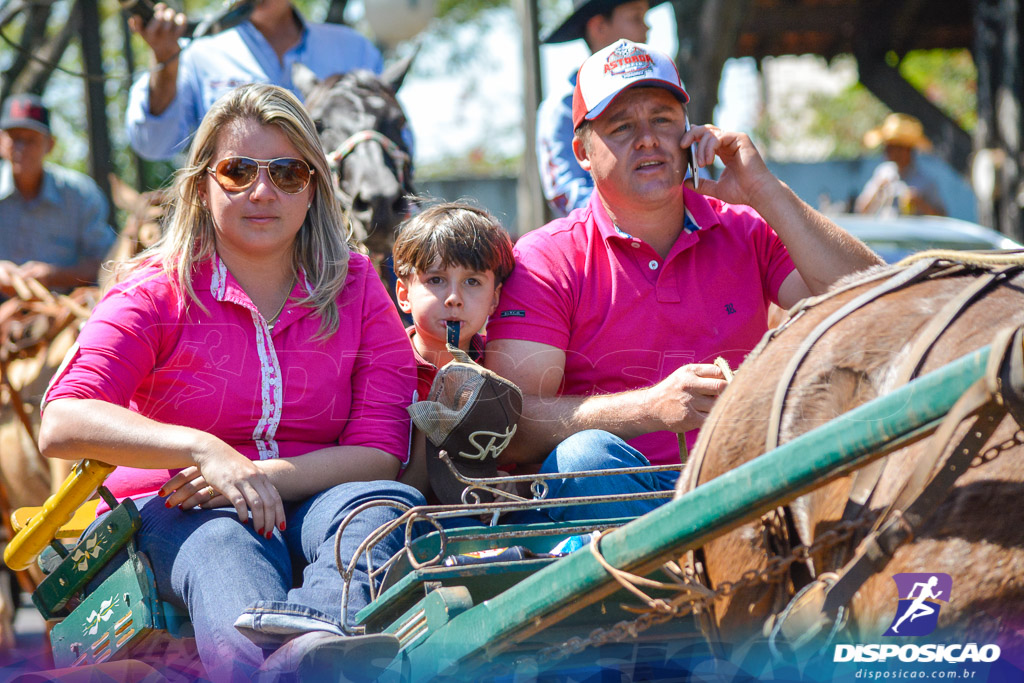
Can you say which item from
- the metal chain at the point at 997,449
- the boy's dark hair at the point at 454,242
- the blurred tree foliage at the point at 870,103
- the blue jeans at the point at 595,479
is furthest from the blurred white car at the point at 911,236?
the blurred tree foliage at the point at 870,103

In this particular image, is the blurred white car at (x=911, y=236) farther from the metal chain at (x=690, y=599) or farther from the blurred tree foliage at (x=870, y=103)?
the blurred tree foliage at (x=870, y=103)

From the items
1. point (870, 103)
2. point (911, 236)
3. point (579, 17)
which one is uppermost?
point (579, 17)

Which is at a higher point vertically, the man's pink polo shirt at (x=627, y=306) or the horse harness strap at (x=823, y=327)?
the horse harness strap at (x=823, y=327)

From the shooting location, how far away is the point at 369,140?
398 centimetres

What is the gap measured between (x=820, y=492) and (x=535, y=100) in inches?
218

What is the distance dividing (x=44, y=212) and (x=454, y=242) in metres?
4.29

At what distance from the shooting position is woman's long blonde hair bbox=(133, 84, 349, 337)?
264 cm

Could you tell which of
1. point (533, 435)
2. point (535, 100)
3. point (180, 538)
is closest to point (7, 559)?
point (180, 538)

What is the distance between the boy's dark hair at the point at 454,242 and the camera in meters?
2.75

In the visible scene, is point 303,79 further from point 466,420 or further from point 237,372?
point 466,420

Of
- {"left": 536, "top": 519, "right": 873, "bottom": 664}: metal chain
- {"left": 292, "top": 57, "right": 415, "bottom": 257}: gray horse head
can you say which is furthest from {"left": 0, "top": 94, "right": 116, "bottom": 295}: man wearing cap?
{"left": 536, "top": 519, "right": 873, "bottom": 664}: metal chain

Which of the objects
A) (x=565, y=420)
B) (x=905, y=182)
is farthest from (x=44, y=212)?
(x=905, y=182)

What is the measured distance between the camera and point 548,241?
9.57 ft

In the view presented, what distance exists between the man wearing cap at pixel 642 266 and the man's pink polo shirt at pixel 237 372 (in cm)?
34
